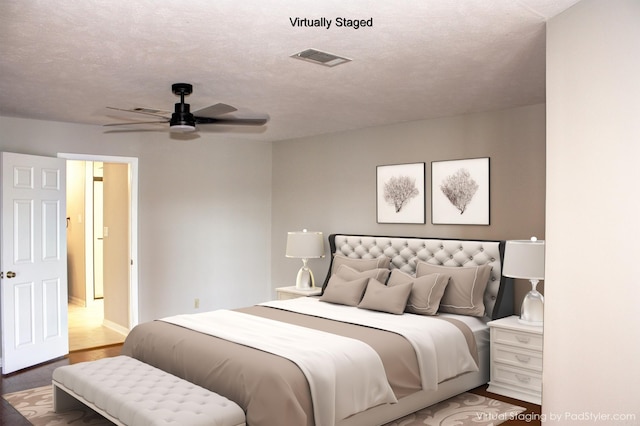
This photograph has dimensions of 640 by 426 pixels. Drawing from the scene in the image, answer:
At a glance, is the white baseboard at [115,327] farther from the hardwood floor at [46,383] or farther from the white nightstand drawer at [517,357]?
the white nightstand drawer at [517,357]

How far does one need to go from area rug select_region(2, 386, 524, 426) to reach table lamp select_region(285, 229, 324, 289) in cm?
244

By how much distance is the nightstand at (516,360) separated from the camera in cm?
404

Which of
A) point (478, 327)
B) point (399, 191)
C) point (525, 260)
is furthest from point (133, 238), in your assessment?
point (525, 260)

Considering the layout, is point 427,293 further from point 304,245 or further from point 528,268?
point 304,245

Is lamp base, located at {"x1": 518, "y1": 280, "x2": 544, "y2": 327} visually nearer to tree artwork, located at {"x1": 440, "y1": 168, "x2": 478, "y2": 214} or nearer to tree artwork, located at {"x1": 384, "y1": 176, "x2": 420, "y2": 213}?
tree artwork, located at {"x1": 440, "y1": 168, "x2": 478, "y2": 214}

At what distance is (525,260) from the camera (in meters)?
4.12

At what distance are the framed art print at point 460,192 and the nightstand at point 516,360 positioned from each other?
1.13 m

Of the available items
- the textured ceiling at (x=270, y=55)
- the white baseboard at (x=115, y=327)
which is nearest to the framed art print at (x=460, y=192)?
the textured ceiling at (x=270, y=55)

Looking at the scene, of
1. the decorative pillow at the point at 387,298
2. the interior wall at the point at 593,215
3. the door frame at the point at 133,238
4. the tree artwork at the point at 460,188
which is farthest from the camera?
the door frame at the point at 133,238

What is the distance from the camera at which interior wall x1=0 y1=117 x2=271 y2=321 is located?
19.3 feet

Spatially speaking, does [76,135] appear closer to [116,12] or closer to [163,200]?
[163,200]

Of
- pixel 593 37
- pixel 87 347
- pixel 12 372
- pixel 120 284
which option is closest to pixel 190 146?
pixel 120 284

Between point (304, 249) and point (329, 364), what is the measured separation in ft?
9.77

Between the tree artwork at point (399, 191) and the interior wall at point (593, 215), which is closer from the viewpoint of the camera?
the interior wall at point (593, 215)
